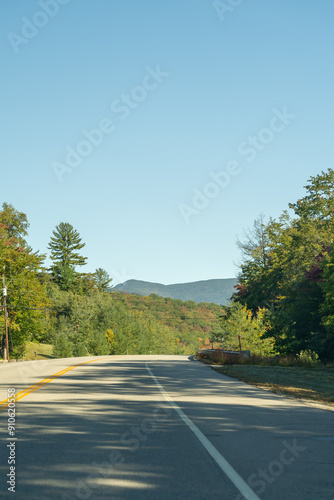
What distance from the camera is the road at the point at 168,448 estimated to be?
576 cm

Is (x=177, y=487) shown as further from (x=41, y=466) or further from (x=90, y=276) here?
(x=90, y=276)

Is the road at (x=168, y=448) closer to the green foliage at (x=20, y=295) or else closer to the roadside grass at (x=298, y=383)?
the roadside grass at (x=298, y=383)

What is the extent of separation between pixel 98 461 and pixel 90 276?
12493cm

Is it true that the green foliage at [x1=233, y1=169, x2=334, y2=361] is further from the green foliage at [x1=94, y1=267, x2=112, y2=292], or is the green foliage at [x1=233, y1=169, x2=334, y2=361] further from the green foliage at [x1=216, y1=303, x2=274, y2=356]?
the green foliage at [x1=94, y1=267, x2=112, y2=292]

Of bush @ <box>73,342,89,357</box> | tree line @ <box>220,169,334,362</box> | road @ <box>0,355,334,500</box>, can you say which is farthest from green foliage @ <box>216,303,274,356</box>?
road @ <box>0,355,334,500</box>

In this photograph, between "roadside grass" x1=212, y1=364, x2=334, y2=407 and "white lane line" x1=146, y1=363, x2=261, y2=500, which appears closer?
"white lane line" x1=146, y1=363, x2=261, y2=500

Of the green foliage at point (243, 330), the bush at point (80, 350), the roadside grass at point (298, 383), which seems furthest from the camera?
the bush at point (80, 350)

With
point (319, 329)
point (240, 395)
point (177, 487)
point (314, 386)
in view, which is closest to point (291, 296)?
point (319, 329)

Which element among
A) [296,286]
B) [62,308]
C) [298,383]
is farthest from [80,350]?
[298,383]

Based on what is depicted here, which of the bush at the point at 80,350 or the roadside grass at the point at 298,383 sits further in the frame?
the bush at the point at 80,350

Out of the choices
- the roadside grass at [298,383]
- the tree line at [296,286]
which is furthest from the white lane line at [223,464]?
the tree line at [296,286]

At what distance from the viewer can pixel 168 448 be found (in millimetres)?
7770

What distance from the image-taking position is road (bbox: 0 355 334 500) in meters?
5.76

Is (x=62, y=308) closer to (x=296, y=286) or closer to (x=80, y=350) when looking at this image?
(x=80, y=350)
